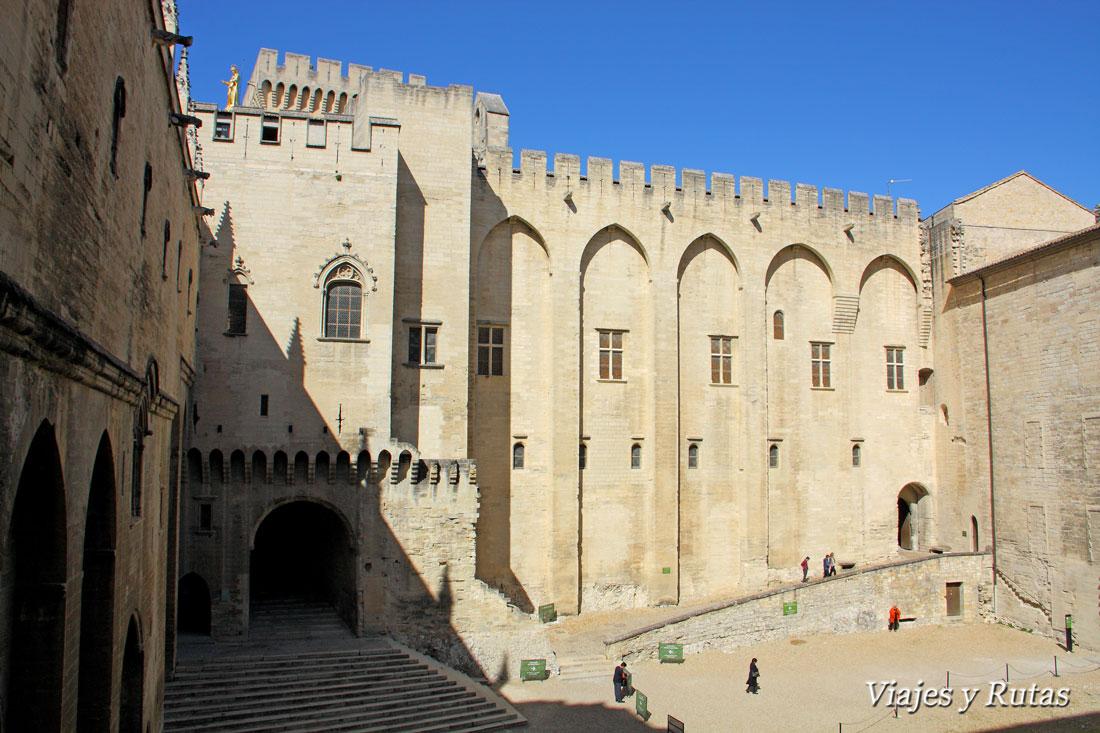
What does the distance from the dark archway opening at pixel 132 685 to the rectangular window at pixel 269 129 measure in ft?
43.9

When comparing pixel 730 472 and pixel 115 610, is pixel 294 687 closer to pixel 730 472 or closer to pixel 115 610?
pixel 115 610

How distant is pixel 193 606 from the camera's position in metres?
20.5

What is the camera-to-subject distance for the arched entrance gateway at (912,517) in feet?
96.7

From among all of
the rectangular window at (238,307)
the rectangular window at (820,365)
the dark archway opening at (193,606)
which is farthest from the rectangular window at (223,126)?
the rectangular window at (820,365)

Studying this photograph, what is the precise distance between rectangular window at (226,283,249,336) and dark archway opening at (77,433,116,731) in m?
11.7

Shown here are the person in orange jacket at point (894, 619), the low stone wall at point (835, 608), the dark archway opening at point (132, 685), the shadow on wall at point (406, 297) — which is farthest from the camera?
the person in orange jacket at point (894, 619)

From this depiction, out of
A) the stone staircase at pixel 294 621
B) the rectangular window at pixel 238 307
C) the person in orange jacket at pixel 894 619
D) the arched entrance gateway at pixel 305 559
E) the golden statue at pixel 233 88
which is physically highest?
the golden statue at pixel 233 88

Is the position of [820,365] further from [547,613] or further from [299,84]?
[299,84]

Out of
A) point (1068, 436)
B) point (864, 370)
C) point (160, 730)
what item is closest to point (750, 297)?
point (864, 370)

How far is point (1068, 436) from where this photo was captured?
2370 centimetres

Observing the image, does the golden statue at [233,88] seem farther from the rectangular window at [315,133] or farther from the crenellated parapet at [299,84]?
the rectangular window at [315,133]

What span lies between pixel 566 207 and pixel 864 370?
1223 centimetres

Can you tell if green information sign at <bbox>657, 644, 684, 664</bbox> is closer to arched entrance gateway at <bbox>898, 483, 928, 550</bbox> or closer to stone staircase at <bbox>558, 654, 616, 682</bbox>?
stone staircase at <bbox>558, 654, 616, 682</bbox>

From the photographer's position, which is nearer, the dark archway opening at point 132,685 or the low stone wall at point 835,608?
the dark archway opening at point 132,685
